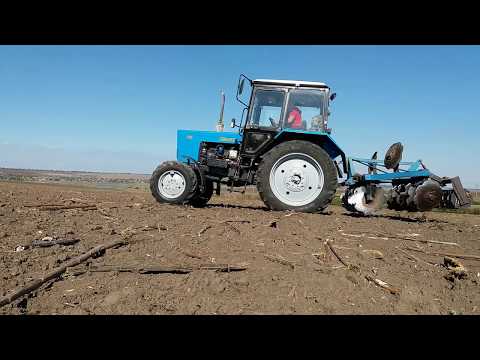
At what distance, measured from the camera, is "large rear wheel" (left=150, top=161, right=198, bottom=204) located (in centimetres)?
767

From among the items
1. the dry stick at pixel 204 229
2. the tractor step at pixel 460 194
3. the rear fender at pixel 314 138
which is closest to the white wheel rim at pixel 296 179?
the rear fender at pixel 314 138

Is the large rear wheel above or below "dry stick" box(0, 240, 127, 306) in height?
above

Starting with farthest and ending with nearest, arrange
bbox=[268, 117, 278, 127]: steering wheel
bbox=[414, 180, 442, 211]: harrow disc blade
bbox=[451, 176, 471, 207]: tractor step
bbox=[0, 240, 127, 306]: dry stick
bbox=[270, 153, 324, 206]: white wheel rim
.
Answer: bbox=[268, 117, 278, 127]: steering wheel
bbox=[451, 176, 471, 207]: tractor step
bbox=[414, 180, 442, 211]: harrow disc blade
bbox=[270, 153, 324, 206]: white wheel rim
bbox=[0, 240, 127, 306]: dry stick

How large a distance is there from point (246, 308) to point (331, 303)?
0.59 metres

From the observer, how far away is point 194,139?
8.65 meters

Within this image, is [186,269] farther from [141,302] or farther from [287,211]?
[287,211]

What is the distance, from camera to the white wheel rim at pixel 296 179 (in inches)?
274

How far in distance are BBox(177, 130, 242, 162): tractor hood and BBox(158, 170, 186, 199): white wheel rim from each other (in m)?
0.94

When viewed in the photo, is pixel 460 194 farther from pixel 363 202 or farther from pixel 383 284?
pixel 383 284

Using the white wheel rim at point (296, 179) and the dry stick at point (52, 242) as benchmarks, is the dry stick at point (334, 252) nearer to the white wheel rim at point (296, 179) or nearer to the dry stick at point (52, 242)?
the dry stick at point (52, 242)

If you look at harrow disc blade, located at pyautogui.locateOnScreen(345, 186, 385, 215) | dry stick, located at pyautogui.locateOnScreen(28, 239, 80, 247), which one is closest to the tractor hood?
harrow disc blade, located at pyautogui.locateOnScreen(345, 186, 385, 215)

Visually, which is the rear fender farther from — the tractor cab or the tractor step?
the tractor step
